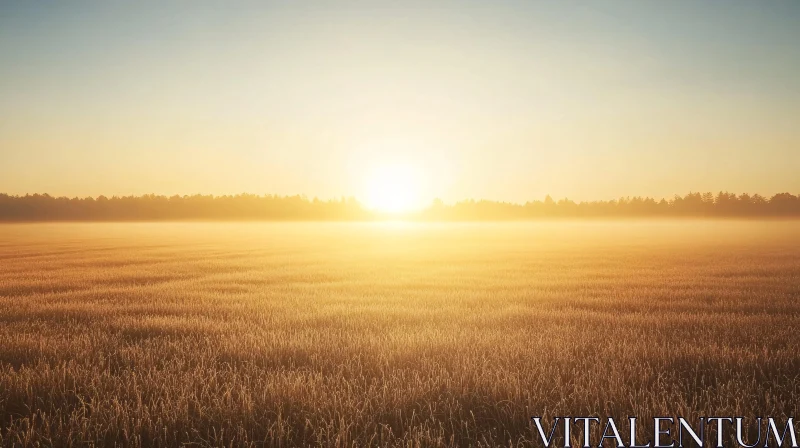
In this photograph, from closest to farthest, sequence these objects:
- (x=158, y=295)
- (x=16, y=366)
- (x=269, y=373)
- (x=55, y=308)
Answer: (x=269, y=373)
(x=16, y=366)
(x=55, y=308)
(x=158, y=295)

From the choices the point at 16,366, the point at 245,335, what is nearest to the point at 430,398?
the point at 245,335

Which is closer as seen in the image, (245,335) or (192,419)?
(192,419)

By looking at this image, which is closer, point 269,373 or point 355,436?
point 355,436

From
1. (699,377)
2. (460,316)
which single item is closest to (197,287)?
(460,316)

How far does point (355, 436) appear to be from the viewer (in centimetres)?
379

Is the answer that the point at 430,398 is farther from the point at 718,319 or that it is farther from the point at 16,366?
the point at 718,319

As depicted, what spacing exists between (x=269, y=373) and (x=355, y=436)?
1746mm

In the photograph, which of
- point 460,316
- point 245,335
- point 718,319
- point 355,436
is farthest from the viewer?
point 460,316

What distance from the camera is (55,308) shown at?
33.0 ft

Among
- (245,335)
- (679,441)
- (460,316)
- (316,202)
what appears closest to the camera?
(679,441)

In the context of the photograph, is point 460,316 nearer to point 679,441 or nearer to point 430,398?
point 430,398

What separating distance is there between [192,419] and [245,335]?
319 centimetres

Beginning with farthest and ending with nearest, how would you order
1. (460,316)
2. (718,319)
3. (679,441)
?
(460,316) < (718,319) < (679,441)

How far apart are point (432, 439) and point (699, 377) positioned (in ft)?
12.5
